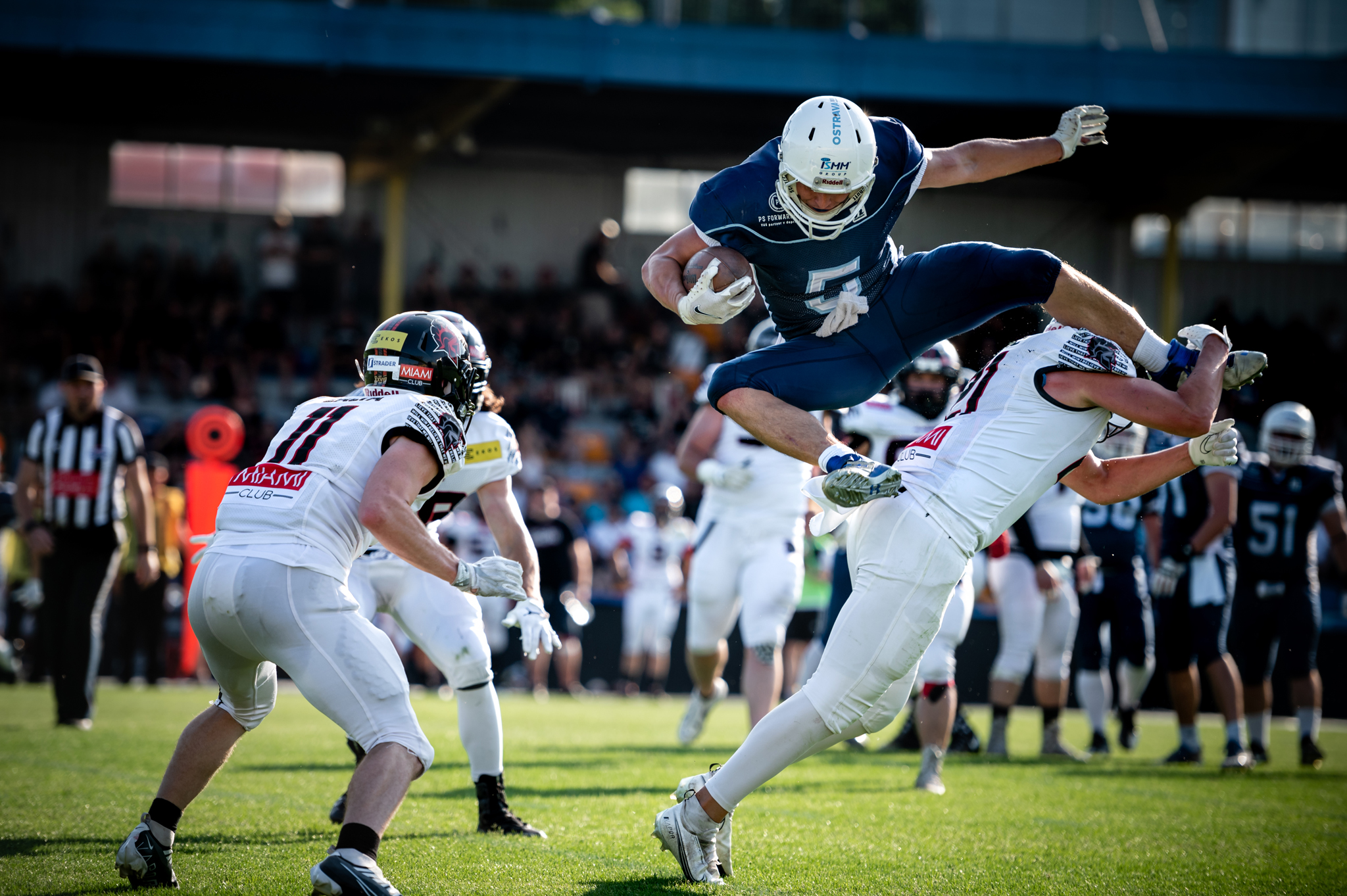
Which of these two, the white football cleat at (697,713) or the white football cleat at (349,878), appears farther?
the white football cleat at (697,713)

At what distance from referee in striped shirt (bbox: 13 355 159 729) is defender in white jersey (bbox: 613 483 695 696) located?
263 inches

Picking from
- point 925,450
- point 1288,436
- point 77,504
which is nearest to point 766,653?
point 925,450

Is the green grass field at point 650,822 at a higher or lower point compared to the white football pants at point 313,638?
lower

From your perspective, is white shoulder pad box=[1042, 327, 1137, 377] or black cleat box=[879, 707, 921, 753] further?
black cleat box=[879, 707, 921, 753]

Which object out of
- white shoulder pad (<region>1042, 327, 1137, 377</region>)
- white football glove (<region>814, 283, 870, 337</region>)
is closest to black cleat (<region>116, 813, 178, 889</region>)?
white football glove (<region>814, 283, 870, 337</region>)

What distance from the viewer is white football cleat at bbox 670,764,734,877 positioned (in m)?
4.03

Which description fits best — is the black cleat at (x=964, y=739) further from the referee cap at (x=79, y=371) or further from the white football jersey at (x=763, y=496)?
the referee cap at (x=79, y=371)

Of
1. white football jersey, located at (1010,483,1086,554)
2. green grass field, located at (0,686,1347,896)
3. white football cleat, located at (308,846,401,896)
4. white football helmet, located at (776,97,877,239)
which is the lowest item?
green grass field, located at (0,686,1347,896)

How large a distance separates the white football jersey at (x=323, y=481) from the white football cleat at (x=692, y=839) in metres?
1.24

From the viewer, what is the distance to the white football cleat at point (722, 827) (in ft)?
13.2

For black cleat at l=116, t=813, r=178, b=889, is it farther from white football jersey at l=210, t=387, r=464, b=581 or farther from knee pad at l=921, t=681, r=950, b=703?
knee pad at l=921, t=681, r=950, b=703

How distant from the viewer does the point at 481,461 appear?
4.87m

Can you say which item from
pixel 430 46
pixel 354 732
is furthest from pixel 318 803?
pixel 430 46

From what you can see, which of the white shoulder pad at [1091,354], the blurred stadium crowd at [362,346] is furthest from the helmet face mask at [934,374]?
the blurred stadium crowd at [362,346]
